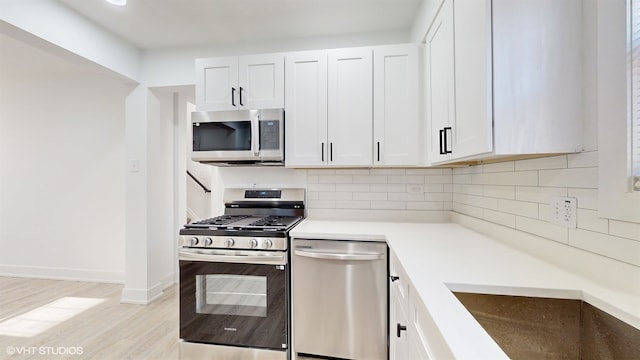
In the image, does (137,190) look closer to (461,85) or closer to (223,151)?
(223,151)

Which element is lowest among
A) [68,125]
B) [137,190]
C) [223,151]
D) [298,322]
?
[298,322]

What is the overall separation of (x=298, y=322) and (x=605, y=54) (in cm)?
194

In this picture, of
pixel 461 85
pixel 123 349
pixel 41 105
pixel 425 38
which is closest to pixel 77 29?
pixel 41 105

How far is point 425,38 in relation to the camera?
1.84m

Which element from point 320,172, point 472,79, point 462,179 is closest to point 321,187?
point 320,172

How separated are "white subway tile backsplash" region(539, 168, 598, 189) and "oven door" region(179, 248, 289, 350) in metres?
1.43

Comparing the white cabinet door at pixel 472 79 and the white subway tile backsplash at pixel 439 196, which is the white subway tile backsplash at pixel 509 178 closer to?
the white cabinet door at pixel 472 79

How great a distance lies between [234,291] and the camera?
69.7 inches

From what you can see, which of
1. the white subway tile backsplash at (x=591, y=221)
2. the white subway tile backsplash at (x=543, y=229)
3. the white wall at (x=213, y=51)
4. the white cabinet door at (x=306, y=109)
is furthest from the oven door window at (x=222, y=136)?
the white subway tile backsplash at (x=591, y=221)

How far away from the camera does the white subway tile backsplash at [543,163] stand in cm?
102

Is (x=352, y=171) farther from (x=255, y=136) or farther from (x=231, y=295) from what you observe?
(x=231, y=295)

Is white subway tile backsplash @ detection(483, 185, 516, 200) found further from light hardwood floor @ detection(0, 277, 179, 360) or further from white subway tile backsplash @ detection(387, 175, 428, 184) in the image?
light hardwood floor @ detection(0, 277, 179, 360)

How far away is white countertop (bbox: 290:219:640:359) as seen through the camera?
1.97ft

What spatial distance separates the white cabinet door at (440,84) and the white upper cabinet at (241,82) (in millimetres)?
1096
